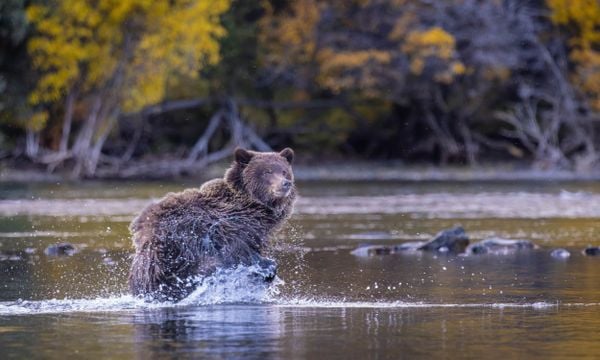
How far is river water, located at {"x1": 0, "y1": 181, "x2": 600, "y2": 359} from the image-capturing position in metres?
9.90

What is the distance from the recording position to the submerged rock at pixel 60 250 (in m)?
17.8

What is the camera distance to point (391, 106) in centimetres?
4853

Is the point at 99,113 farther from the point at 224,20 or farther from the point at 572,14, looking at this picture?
the point at 572,14

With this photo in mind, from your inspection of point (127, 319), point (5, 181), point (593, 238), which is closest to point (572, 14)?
point (5, 181)

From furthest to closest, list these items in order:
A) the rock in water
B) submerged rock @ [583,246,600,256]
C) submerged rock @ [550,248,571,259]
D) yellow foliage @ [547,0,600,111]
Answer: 1. yellow foliage @ [547,0,600,111]
2. the rock in water
3. submerged rock @ [583,246,600,256]
4. submerged rock @ [550,248,571,259]

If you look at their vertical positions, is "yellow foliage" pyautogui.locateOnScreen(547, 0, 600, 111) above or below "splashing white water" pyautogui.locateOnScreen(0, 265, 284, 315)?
above

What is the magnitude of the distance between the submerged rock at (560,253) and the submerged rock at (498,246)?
0.65 metres

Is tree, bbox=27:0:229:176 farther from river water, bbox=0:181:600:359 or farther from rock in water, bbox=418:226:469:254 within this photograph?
rock in water, bbox=418:226:469:254

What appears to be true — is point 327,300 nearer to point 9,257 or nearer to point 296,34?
point 9,257

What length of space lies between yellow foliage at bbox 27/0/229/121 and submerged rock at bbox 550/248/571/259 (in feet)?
75.9

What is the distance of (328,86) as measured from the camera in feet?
156

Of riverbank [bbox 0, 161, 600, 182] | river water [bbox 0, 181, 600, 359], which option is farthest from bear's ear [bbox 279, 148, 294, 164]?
riverbank [bbox 0, 161, 600, 182]

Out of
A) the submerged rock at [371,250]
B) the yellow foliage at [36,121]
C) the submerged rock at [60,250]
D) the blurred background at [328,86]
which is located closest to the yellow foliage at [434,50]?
the blurred background at [328,86]

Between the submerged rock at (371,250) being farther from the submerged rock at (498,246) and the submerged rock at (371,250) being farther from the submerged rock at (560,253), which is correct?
the submerged rock at (560,253)
